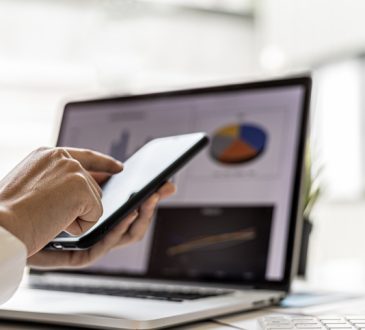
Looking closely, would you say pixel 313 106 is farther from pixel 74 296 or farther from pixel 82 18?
pixel 82 18

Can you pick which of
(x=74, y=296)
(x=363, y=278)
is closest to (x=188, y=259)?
(x=74, y=296)

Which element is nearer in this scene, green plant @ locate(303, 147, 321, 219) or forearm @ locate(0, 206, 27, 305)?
forearm @ locate(0, 206, 27, 305)

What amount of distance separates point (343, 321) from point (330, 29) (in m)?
2.86

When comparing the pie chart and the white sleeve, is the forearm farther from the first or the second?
the pie chart

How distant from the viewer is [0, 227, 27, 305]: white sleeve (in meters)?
0.53

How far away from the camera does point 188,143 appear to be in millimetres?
757

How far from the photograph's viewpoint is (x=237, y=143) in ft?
3.25

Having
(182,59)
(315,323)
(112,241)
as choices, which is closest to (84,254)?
(112,241)

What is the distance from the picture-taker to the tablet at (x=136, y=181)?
0.68 m

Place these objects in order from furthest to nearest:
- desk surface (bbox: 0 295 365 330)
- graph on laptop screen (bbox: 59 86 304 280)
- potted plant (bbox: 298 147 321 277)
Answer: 1. potted plant (bbox: 298 147 321 277)
2. graph on laptop screen (bbox: 59 86 304 280)
3. desk surface (bbox: 0 295 365 330)

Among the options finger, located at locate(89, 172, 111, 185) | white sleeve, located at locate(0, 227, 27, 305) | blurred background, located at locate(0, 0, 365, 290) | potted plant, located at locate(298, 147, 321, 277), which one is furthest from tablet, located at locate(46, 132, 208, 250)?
blurred background, located at locate(0, 0, 365, 290)

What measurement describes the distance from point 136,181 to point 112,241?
0.13m

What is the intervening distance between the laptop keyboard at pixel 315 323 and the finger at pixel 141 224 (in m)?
0.28

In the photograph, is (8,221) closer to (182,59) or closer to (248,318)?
(248,318)
